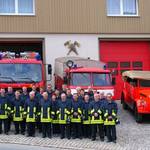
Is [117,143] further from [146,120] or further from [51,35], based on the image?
[51,35]

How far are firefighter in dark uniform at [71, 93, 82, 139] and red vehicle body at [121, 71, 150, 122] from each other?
154 inches

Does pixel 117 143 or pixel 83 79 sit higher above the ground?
pixel 83 79

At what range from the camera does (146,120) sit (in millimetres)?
21109

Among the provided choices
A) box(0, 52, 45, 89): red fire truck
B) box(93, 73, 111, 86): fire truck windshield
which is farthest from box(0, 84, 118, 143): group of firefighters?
box(93, 73, 111, 86): fire truck windshield

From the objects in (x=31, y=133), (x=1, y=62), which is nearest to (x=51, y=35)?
(x=1, y=62)

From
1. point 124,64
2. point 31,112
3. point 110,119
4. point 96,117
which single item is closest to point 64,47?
point 124,64

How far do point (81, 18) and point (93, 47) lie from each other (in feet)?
5.70

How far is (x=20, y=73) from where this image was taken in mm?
20250

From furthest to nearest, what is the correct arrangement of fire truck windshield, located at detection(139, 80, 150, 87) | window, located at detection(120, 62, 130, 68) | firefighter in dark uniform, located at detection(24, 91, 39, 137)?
window, located at detection(120, 62, 130, 68) < fire truck windshield, located at detection(139, 80, 150, 87) < firefighter in dark uniform, located at detection(24, 91, 39, 137)

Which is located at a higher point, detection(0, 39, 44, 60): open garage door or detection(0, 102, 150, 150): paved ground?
detection(0, 39, 44, 60): open garage door

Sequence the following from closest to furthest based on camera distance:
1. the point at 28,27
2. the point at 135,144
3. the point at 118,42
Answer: the point at 135,144
the point at 28,27
the point at 118,42

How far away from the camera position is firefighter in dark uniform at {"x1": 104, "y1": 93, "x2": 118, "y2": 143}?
54.1ft

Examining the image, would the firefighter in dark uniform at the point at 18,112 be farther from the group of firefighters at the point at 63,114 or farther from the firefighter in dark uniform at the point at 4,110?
the firefighter in dark uniform at the point at 4,110

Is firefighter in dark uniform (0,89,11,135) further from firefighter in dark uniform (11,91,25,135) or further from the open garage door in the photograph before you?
the open garage door
